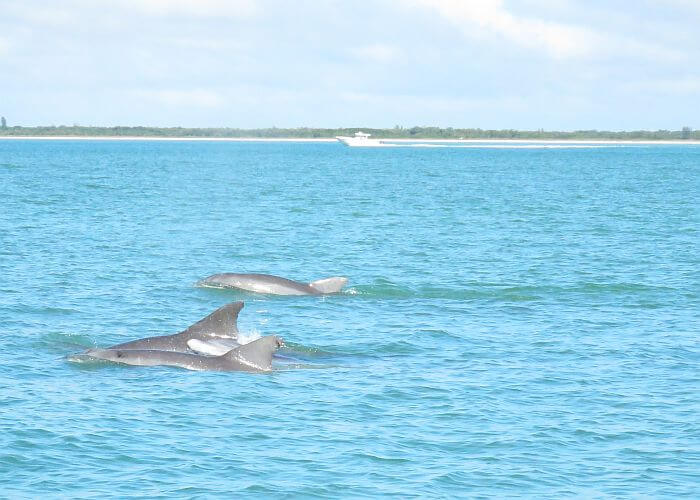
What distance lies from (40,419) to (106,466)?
2.82 meters

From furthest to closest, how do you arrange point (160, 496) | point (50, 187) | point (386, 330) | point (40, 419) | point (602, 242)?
1. point (50, 187)
2. point (602, 242)
3. point (386, 330)
4. point (40, 419)
5. point (160, 496)

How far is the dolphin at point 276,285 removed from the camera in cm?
3394

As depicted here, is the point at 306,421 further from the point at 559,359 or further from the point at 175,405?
the point at 559,359

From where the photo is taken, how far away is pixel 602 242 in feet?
174

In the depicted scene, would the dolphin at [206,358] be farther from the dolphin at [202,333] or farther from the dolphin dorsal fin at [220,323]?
the dolphin dorsal fin at [220,323]

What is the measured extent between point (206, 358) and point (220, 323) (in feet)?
4.96

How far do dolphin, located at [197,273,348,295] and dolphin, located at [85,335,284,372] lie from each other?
10.2 metres

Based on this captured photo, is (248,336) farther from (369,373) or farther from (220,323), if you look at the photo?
(369,373)

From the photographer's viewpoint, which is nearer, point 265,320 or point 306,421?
point 306,421

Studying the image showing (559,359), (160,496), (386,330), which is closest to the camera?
(160,496)

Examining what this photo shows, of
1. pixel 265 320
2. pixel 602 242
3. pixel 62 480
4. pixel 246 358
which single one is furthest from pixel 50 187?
pixel 62 480

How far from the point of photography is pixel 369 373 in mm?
23641

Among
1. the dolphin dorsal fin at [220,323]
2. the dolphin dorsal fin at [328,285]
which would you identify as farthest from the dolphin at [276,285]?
the dolphin dorsal fin at [220,323]

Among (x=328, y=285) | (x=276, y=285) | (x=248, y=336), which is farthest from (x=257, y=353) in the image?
(x=276, y=285)
